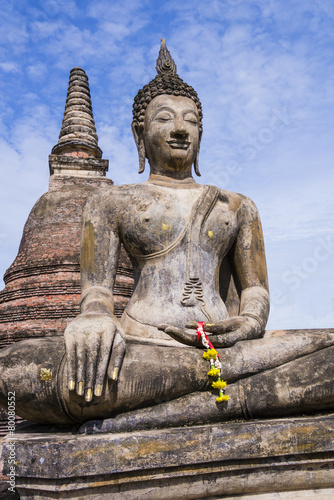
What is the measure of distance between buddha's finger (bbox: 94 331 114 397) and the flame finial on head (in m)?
3.22

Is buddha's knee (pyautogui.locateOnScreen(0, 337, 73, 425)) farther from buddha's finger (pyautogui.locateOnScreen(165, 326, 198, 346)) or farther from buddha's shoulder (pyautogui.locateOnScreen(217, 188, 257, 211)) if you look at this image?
buddha's shoulder (pyautogui.locateOnScreen(217, 188, 257, 211))

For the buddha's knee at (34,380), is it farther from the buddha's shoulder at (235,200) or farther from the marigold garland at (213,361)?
the buddha's shoulder at (235,200)

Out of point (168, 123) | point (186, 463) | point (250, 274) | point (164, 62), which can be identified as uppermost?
point (164, 62)

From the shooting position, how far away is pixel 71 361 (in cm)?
302

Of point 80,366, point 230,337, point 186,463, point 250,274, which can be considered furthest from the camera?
point 250,274

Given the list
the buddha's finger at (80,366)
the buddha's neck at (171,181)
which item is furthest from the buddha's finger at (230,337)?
the buddha's neck at (171,181)

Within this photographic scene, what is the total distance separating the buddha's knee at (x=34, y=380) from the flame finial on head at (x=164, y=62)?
3384mm

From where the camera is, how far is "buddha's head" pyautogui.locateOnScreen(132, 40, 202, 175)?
450 centimetres

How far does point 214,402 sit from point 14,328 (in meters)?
9.38

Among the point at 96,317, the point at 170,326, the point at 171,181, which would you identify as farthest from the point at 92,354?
the point at 171,181

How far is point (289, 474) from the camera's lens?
9.50ft

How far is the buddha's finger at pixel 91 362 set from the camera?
2.96 m

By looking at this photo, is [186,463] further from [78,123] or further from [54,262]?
[78,123]

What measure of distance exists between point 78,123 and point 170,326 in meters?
16.0
